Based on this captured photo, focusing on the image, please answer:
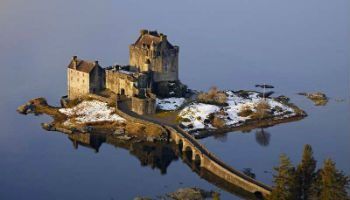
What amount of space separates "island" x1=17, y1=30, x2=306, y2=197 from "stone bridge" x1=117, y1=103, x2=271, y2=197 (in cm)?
11

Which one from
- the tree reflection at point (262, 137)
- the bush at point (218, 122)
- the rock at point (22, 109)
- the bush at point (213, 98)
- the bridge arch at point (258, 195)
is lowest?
the bridge arch at point (258, 195)

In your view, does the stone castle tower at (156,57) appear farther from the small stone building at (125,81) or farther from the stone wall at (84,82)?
the stone wall at (84,82)

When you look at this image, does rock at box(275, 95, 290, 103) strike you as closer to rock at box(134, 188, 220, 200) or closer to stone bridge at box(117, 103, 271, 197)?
stone bridge at box(117, 103, 271, 197)

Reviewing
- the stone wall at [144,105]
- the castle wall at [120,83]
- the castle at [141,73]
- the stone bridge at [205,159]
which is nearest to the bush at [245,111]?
the castle at [141,73]

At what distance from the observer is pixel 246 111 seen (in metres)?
84.5

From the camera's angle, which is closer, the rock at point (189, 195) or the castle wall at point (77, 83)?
the rock at point (189, 195)

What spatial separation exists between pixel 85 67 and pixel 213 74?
2366 centimetres

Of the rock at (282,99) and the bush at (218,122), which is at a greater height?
the rock at (282,99)

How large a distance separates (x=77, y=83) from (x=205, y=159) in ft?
82.7

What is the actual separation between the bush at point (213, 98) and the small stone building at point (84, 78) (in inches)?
479

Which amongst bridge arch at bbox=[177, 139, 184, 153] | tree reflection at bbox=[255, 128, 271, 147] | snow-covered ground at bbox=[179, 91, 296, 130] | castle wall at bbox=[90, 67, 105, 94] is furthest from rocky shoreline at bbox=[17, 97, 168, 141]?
tree reflection at bbox=[255, 128, 271, 147]

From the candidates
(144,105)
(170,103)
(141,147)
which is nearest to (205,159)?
(141,147)

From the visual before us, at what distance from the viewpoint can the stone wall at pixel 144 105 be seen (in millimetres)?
81562

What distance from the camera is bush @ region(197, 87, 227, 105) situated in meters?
86.0
